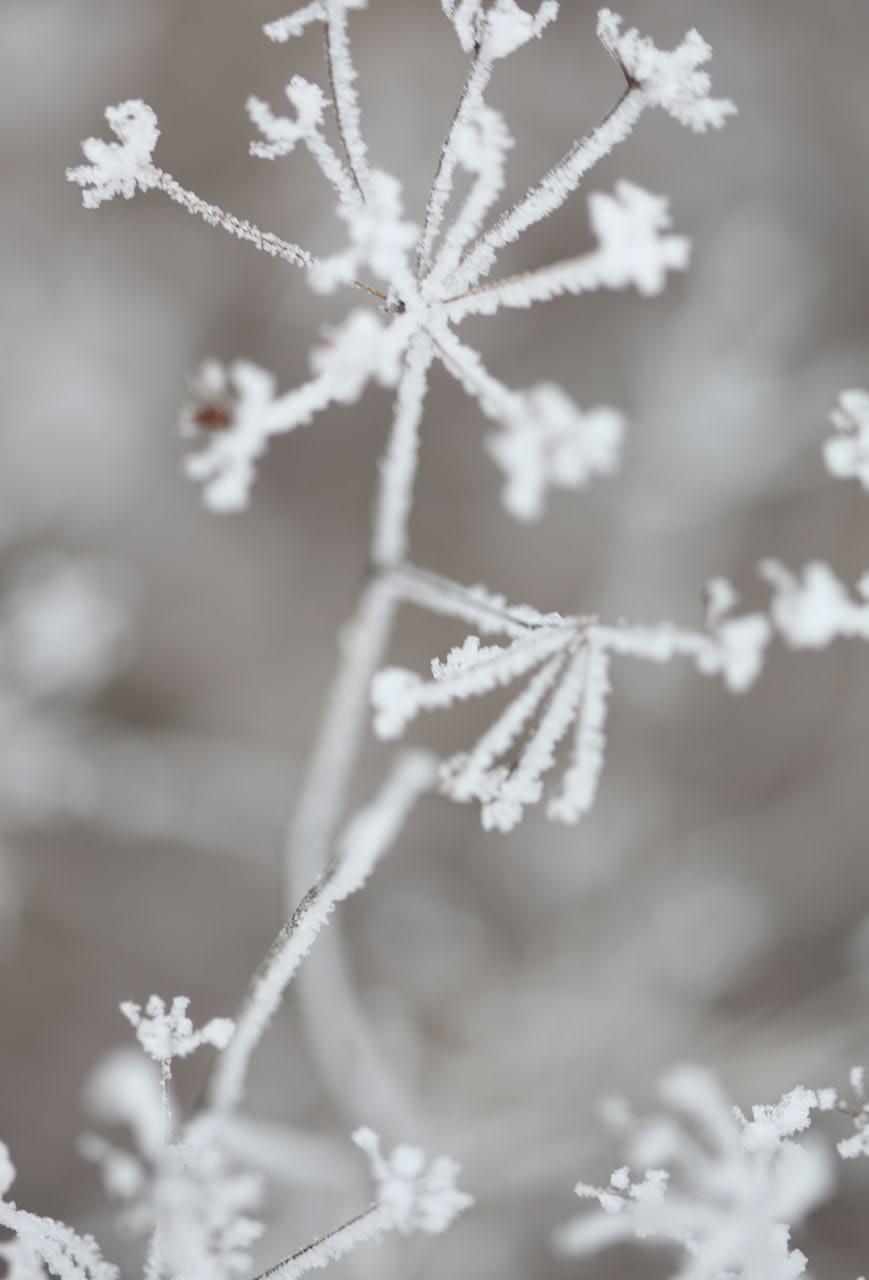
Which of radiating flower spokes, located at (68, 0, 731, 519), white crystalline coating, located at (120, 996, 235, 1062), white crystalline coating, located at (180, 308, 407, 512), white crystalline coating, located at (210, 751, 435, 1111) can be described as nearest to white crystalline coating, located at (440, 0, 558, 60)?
radiating flower spokes, located at (68, 0, 731, 519)

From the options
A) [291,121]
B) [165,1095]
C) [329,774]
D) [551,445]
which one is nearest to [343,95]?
[291,121]

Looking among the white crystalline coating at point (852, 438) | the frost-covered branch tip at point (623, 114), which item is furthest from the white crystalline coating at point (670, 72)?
the white crystalline coating at point (852, 438)

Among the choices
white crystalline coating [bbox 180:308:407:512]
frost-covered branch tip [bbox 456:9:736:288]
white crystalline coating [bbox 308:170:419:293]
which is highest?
frost-covered branch tip [bbox 456:9:736:288]

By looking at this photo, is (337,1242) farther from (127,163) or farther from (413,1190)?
(127,163)

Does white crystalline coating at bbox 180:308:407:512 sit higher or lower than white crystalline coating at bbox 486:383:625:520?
higher

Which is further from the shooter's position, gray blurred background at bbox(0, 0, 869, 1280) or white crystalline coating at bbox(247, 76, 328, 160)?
gray blurred background at bbox(0, 0, 869, 1280)

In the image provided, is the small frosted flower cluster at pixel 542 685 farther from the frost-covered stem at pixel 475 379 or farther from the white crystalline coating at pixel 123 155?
the white crystalline coating at pixel 123 155

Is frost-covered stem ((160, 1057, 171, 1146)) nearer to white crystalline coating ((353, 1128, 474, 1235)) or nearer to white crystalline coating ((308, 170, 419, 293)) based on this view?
white crystalline coating ((353, 1128, 474, 1235))

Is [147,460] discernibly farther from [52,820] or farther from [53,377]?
[52,820]
